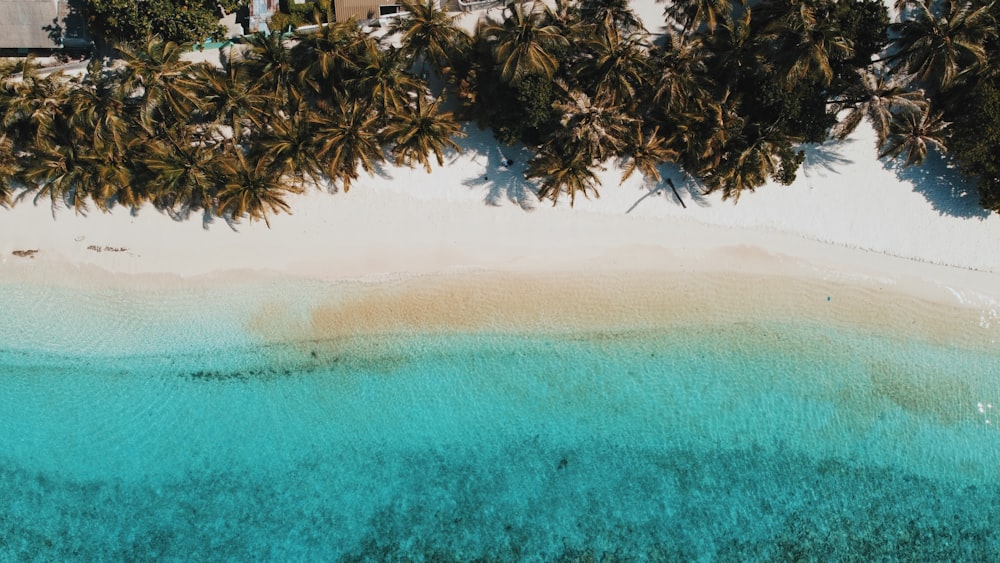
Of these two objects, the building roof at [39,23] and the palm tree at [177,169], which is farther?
the building roof at [39,23]

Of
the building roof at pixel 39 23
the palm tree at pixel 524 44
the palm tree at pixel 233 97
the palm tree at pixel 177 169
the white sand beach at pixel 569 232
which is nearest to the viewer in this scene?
the palm tree at pixel 524 44

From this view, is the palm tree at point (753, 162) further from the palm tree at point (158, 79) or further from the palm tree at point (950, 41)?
the palm tree at point (158, 79)

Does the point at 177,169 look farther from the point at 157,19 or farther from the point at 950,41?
the point at 950,41

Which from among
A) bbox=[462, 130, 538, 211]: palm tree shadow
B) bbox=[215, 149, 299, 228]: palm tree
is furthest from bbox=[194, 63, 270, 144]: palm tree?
bbox=[462, 130, 538, 211]: palm tree shadow

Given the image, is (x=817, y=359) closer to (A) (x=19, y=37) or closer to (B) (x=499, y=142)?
(B) (x=499, y=142)

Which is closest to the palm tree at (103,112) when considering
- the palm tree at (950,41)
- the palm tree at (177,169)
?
the palm tree at (177,169)
